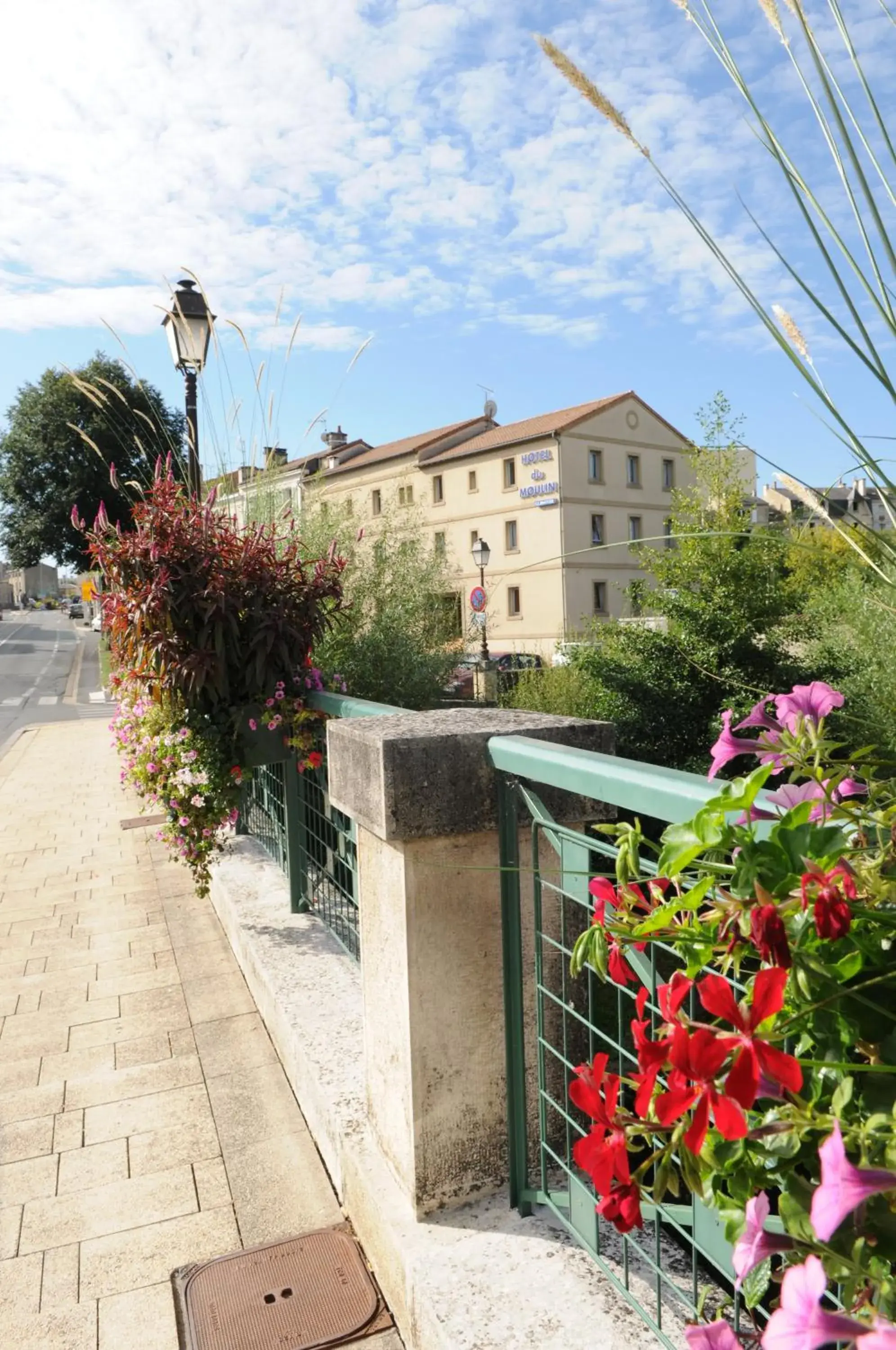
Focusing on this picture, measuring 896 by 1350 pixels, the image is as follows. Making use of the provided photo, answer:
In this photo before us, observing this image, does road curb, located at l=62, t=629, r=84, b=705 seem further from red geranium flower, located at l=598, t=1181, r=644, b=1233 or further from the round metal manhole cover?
red geranium flower, located at l=598, t=1181, r=644, b=1233

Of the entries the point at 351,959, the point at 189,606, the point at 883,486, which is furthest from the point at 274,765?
the point at 883,486

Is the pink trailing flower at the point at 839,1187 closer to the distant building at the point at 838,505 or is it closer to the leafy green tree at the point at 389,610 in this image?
the distant building at the point at 838,505

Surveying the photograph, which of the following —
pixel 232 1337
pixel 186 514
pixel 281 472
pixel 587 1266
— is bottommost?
pixel 232 1337

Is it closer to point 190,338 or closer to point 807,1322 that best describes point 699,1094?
point 807,1322

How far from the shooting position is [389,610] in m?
11.1

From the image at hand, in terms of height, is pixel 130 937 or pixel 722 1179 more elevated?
pixel 722 1179

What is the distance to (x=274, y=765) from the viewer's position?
5133 millimetres

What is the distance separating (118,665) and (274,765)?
998 millimetres

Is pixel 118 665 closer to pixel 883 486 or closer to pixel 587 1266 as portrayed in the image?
pixel 587 1266

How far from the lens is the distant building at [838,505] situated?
Answer: 1069 mm

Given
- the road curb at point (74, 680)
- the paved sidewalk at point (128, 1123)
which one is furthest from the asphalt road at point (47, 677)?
the paved sidewalk at point (128, 1123)

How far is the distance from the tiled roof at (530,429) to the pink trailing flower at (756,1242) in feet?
127

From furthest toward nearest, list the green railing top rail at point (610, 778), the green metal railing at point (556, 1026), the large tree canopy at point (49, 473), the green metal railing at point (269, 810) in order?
1. the large tree canopy at point (49, 473)
2. the green metal railing at point (269, 810)
3. the green metal railing at point (556, 1026)
4. the green railing top rail at point (610, 778)

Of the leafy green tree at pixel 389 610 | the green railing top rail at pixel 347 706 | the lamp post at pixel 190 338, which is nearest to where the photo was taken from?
the green railing top rail at pixel 347 706
